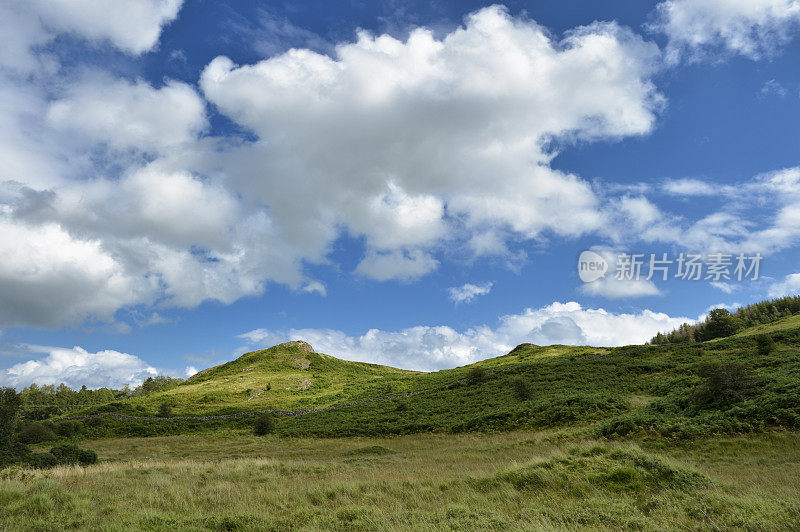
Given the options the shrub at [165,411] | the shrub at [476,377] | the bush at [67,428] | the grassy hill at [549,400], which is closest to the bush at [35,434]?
the bush at [67,428]

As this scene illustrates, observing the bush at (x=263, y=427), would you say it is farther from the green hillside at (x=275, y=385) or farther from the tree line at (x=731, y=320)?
the tree line at (x=731, y=320)

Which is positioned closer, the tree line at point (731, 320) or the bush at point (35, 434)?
the bush at point (35, 434)

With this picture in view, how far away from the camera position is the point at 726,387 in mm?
24672

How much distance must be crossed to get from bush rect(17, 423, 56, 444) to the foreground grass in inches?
1533

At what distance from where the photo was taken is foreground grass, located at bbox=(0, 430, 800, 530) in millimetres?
8766

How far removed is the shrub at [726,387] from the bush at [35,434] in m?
65.5

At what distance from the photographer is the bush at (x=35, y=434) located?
4126cm

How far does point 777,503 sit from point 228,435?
166 ft

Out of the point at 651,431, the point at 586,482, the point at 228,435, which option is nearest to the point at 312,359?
the point at 228,435

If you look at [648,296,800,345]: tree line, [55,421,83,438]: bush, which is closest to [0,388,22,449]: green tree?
[55,421,83,438]: bush

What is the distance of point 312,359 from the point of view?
11838cm

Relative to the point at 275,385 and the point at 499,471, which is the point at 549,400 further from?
the point at 275,385

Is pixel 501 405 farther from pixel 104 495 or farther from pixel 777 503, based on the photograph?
pixel 104 495

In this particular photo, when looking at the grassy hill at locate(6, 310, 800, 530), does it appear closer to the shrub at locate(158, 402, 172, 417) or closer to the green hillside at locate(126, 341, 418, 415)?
the shrub at locate(158, 402, 172, 417)
